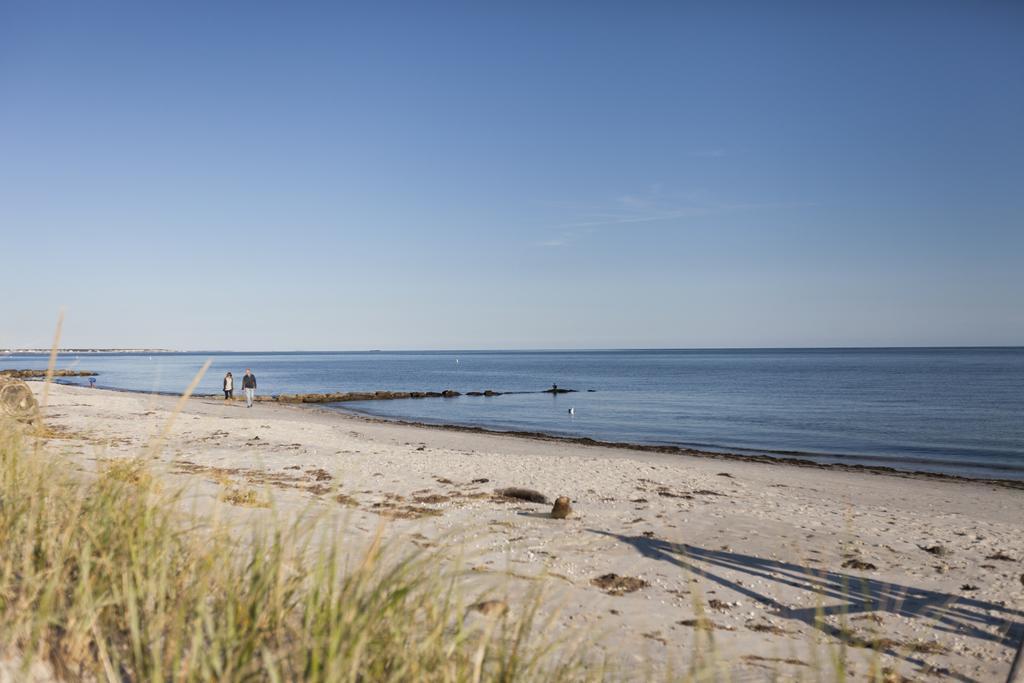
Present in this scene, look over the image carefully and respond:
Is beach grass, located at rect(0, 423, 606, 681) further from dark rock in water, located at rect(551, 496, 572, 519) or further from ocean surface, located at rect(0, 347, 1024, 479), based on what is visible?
ocean surface, located at rect(0, 347, 1024, 479)

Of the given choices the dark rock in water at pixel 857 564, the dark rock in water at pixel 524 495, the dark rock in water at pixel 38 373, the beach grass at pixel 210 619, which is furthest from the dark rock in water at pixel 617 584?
the dark rock in water at pixel 38 373

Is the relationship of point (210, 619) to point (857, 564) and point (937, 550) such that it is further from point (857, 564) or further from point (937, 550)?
point (937, 550)

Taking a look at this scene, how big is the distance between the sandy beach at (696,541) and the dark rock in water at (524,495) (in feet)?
1.21

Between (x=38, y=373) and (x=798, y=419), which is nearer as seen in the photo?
(x=798, y=419)

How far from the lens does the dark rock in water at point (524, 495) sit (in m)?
12.2

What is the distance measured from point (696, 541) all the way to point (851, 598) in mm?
2477

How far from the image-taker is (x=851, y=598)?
784 centimetres

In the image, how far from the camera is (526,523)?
10.3 m

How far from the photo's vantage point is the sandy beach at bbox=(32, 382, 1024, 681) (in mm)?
6133

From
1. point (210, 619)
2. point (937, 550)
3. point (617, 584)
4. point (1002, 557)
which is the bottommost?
point (1002, 557)

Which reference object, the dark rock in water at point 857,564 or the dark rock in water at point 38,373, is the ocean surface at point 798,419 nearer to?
the dark rock in water at point 857,564

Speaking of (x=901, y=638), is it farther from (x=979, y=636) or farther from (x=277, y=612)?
(x=277, y=612)

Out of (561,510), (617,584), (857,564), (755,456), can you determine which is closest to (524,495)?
(561,510)

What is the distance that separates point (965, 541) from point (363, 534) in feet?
32.4
